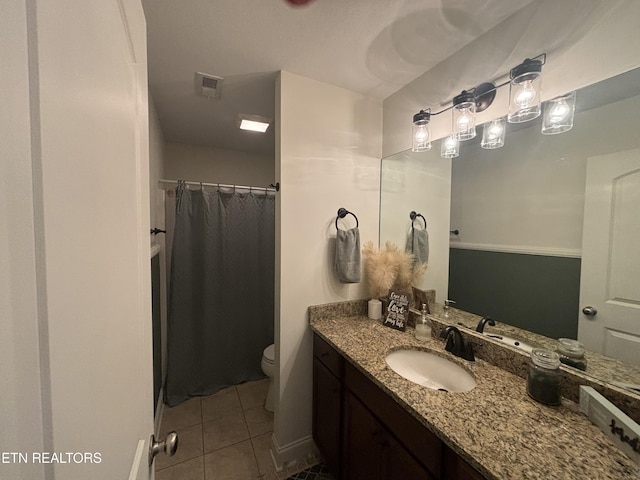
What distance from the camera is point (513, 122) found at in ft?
3.50

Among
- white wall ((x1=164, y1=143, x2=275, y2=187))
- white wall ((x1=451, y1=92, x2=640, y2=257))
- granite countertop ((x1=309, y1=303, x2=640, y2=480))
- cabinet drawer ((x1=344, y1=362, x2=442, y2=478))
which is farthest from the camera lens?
white wall ((x1=164, y1=143, x2=275, y2=187))

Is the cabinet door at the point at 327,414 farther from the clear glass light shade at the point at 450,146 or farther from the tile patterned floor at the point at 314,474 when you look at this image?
the clear glass light shade at the point at 450,146

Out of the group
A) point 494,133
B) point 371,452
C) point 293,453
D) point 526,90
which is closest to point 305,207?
point 494,133

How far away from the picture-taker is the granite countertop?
62cm

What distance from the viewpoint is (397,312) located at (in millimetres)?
1488

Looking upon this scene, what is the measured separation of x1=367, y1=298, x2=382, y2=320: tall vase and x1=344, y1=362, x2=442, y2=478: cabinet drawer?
48 centimetres

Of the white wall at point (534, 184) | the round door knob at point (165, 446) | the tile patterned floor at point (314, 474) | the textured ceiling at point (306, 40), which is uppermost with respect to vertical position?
the textured ceiling at point (306, 40)

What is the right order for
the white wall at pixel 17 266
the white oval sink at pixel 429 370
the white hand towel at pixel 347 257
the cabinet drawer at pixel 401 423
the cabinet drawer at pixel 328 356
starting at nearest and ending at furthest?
the white wall at pixel 17 266 → the cabinet drawer at pixel 401 423 → the white oval sink at pixel 429 370 → the cabinet drawer at pixel 328 356 → the white hand towel at pixel 347 257

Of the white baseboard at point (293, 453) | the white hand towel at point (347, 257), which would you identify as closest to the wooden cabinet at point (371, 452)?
Result: the white baseboard at point (293, 453)

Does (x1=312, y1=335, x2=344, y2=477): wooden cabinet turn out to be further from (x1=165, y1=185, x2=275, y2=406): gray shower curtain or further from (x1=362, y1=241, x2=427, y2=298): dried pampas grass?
(x1=165, y1=185, x2=275, y2=406): gray shower curtain

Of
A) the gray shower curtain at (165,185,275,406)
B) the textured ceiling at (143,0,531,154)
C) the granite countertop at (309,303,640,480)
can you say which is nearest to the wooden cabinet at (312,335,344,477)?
the granite countertop at (309,303,640,480)

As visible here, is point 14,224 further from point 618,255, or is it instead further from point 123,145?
point 618,255

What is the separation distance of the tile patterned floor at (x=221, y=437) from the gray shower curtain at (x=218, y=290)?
6.8 inches

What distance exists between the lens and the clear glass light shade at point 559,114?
0.94m
